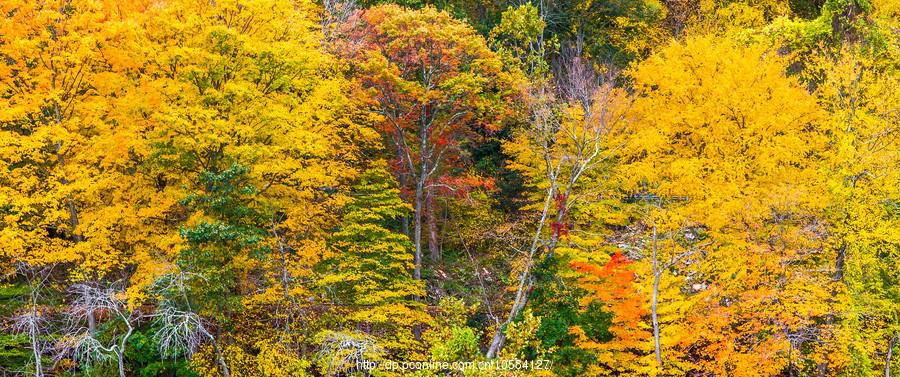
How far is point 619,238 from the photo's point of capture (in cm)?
2817

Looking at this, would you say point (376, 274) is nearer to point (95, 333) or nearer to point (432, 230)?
point (432, 230)

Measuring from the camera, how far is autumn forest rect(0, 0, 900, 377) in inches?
862

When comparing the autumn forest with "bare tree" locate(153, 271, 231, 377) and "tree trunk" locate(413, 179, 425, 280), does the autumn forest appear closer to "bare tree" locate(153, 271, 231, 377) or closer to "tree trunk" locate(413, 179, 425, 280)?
"bare tree" locate(153, 271, 231, 377)

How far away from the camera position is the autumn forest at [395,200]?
2189 cm

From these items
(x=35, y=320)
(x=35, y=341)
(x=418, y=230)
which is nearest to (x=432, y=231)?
(x=418, y=230)

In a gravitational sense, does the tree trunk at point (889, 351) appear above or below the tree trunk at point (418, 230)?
above

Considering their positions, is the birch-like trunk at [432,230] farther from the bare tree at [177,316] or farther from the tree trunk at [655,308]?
the bare tree at [177,316]

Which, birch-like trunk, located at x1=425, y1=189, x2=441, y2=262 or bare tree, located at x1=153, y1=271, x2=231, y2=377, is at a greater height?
birch-like trunk, located at x1=425, y1=189, x2=441, y2=262

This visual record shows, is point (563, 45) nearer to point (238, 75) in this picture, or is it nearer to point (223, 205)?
point (238, 75)

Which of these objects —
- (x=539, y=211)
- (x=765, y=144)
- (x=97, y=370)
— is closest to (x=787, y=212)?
(x=765, y=144)

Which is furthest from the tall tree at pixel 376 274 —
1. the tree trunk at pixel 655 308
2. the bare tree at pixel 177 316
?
the tree trunk at pixel 655 308

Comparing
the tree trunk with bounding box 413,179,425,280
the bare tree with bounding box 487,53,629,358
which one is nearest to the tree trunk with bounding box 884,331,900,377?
the bare tree with bounding box 487,53,629,358

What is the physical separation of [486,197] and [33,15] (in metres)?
17.6

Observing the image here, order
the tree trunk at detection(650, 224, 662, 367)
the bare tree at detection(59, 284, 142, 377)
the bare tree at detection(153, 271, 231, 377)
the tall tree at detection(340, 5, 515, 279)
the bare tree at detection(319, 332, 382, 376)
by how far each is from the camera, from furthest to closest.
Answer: the tall tree at detection(340, 5, 515, 279) < the tree trunk at detection(650, 224, 662, 367) < the bare tree at detection(319, 332, 382, 376) < the bare tree at detection(153, 271, 231, 377) < the bare tree at detection(59, 284, 142, 377)
